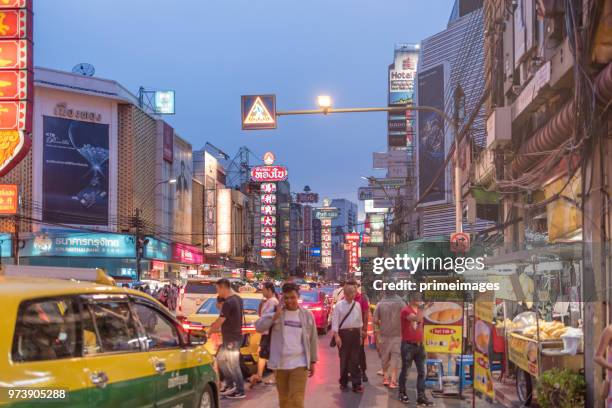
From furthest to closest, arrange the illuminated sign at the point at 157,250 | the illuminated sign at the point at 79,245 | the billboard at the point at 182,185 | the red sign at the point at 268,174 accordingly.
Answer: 1. the red sign at the point at 268,174
2. the billboard at the point at 182,185
3. the illuminated sign at the point at 157,250
4. the illuminated sign at the point at 79,245

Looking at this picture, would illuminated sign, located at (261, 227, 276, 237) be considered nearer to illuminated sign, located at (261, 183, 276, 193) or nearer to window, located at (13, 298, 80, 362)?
A: illuminated sign, located at (261, 183, 276, 193)


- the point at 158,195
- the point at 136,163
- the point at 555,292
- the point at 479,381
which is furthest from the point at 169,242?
the point at 479,381

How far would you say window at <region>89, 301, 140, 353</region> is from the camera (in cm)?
572

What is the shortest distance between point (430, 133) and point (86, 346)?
64707 millimetres

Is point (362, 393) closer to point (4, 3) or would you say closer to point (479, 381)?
point (479, 381)

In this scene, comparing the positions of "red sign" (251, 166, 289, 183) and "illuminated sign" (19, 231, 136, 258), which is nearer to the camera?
"illuminated sign" (19, 231, 136, 258)

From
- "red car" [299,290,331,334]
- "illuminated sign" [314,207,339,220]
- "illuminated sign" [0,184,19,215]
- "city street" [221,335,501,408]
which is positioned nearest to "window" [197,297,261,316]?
"city street" [221,335,501,408]

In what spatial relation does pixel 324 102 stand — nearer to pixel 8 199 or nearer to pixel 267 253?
pixel 8 199

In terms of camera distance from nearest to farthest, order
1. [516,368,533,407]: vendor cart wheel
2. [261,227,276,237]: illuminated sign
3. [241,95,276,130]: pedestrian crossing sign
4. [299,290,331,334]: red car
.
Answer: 1. [516,368,533,407]: vendor cart wheel
2. [241,95,276,130]: pedestrian crossing sign
3. [299,290,331,334]: red car
4. [261,227,276,237]: illuminated sign

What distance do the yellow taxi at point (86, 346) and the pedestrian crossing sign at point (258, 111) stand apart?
952 centimetres

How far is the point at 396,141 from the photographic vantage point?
84.3 meters

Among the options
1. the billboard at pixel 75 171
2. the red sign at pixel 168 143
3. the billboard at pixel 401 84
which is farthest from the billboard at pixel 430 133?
the billboard at pixel 75 171

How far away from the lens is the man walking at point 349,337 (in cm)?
1220

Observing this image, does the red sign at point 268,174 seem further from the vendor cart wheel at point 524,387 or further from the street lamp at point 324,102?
the vendor cart wheel at point 524,387
